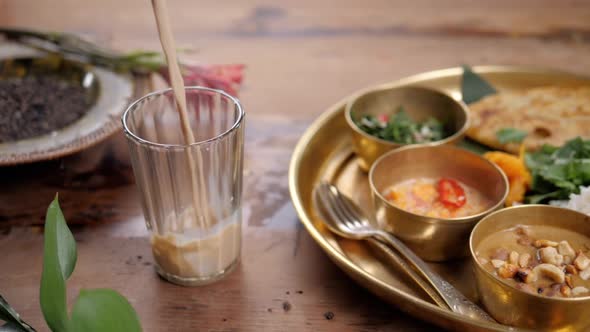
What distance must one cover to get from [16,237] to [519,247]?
3.96 feet

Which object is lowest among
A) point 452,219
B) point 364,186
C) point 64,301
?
point 364,186

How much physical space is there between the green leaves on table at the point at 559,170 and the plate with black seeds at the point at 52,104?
1131mm

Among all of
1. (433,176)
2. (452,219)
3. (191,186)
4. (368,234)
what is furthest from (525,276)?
(191,186)

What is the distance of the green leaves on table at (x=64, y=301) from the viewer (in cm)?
93

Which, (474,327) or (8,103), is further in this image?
(8,103)

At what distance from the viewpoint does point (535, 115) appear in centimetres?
189

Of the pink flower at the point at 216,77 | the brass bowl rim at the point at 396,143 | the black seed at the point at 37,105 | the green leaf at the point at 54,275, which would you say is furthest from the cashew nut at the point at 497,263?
the black seed at the point at 37,105

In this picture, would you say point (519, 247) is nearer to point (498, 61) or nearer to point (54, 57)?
point (498, 61)

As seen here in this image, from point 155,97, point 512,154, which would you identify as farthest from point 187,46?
point 512,154

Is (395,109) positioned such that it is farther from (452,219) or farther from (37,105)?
(37,105)

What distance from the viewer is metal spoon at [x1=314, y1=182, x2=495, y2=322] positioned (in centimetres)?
127

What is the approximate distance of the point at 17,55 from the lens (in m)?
2.05

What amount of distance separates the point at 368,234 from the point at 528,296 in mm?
425

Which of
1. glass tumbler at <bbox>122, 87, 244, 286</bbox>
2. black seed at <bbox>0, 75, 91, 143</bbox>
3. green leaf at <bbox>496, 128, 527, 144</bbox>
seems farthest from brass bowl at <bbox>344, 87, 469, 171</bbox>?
black seed at <bbox>0, 75, 91, 143</bbox>
